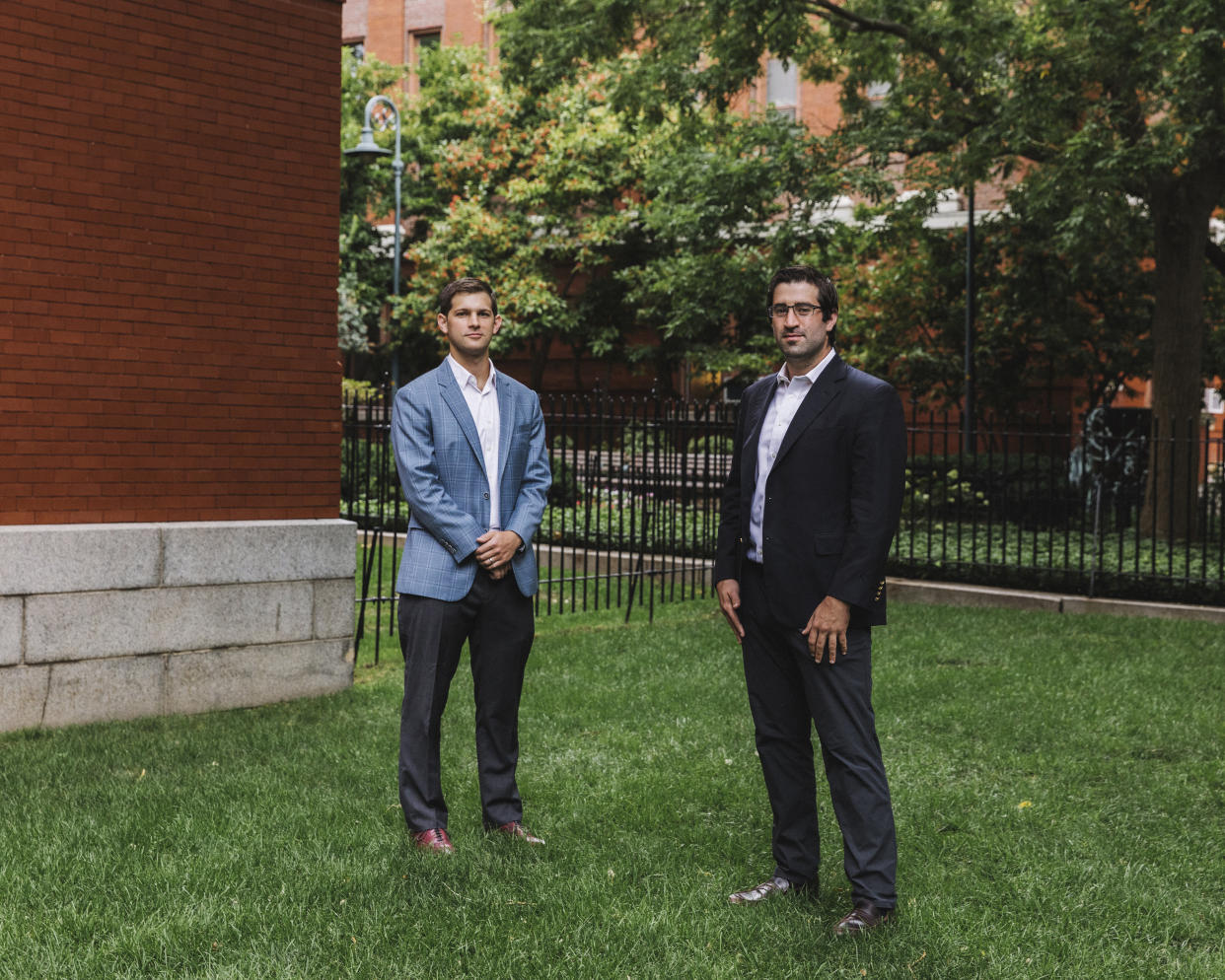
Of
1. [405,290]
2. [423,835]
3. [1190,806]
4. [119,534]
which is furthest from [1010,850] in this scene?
[405,290]

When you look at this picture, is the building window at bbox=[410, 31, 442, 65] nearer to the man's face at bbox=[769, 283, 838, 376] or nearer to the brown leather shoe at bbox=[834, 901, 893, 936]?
the man's face at bbox=[769, 283, 838, 376]

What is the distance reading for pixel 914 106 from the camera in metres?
14.7

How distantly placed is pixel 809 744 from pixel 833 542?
32.0 inches

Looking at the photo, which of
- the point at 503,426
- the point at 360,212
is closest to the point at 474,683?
the point at 503,426

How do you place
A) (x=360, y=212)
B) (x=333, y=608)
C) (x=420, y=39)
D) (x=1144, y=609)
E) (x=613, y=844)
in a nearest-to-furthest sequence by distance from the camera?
(x=613, y=844) → (x=333, y=608) → (x=1144, y=609) → (x=360, y=212) → (x=420, y=39)

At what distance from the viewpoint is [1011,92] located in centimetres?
1430

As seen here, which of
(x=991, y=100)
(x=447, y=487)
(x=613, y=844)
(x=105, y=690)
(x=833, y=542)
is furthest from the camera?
(x=991, y=100)

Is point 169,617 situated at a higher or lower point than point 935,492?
lower

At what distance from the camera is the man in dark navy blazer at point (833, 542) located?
3.85m

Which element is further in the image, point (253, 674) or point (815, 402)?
point (253, 674)

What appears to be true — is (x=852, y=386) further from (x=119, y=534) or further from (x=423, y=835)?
(x=119, y=534)

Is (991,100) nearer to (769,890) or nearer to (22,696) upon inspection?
(22,696)

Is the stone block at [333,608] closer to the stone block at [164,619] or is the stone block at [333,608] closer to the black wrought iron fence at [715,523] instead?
the stone block at [164,619]

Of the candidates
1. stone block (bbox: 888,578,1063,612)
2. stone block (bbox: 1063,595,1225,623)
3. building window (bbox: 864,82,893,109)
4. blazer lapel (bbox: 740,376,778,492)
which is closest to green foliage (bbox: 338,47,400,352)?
building window (bbox: 864,82,893,109)
